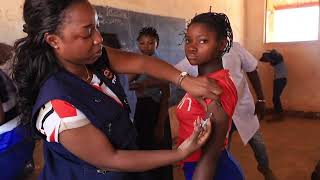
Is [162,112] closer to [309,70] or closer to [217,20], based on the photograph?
[217,20]

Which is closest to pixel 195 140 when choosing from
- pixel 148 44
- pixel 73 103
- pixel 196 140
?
pixel 196 140

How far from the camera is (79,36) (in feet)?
2.96

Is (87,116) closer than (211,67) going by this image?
Yes

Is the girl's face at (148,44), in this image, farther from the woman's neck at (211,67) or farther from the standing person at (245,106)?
the woman's neck at (211,67)

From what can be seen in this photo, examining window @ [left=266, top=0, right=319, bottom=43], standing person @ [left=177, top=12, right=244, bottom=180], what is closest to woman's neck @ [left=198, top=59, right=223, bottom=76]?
standing person @ [left=177, top=12, right=244, bottom=180]

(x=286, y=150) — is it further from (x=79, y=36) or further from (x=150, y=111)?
(x=79, y=36)

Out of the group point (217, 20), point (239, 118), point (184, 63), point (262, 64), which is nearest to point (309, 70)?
point (262, 64)

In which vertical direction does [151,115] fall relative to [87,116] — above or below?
below

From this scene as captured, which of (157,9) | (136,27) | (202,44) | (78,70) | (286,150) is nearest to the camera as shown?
(78,70)

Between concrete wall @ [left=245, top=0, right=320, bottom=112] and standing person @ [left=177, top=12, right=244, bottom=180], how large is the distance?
5.31 meters

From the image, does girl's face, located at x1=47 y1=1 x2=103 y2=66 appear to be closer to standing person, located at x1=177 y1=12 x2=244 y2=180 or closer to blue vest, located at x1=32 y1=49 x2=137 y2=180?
blue vest, located at x1=32 y1=49 x2=137 y2=180

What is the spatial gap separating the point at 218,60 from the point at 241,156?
115 inches

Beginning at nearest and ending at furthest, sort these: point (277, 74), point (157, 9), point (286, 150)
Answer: point (157, 9) < point (286, 150) < point (277, 74)

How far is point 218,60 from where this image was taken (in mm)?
1397
